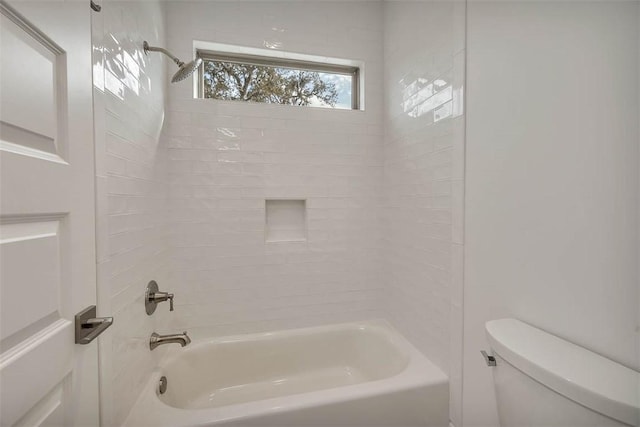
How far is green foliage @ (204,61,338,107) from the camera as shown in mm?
1908

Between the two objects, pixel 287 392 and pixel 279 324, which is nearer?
pixel 287 392

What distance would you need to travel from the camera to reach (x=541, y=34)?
933 mm

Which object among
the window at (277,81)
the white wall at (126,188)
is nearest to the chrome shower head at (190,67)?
the white wall at (126,188)

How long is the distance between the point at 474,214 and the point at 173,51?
193cm

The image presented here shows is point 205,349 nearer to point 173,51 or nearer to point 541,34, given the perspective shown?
point 173,51

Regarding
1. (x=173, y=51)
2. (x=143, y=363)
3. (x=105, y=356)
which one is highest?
(x=173, y=51)

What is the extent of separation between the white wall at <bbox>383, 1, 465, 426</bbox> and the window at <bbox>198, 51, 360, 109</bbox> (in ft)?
1.09

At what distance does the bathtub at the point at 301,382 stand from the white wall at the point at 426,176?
0.15 m

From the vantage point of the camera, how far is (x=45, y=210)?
559 mm

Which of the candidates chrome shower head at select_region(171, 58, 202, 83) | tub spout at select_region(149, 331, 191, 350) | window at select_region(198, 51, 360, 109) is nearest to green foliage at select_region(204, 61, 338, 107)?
window at select_region(198, 51, 360, 109)

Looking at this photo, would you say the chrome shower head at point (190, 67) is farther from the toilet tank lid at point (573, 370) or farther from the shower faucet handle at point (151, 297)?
the toilet tank lid at point (573, 370)

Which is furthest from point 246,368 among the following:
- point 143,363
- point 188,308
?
point 143,363

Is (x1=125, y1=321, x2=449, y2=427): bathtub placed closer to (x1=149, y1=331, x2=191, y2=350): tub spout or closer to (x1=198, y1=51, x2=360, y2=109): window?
(x1=149, y1=331, x2=191, y2=350): tub spout

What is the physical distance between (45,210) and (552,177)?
1.34 meters
